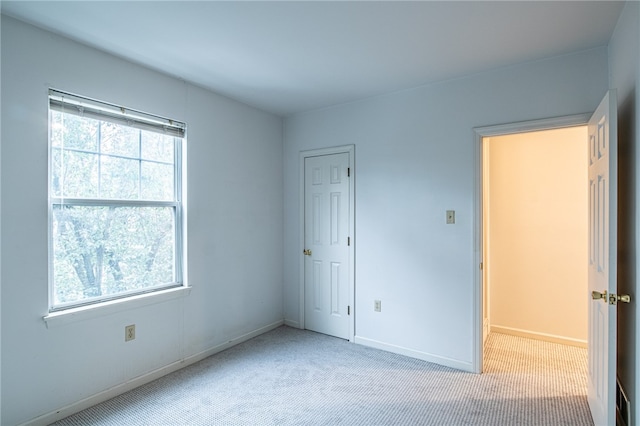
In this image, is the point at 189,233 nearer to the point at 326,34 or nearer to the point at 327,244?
the point at 327,244

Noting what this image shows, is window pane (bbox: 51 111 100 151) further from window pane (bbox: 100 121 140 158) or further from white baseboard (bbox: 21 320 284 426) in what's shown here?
white baseboard (bbox: 21 320 284 426)

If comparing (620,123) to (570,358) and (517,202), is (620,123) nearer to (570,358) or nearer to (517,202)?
(517,202)

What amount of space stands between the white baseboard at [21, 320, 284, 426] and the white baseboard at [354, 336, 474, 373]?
3.99 ft

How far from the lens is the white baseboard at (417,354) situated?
298 cm

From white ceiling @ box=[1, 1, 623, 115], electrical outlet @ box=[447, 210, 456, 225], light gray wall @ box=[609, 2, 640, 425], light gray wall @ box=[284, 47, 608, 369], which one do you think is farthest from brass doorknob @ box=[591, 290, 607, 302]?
white ceiling @ box=[1, 1, 623, 115]

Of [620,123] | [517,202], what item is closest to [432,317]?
[517,202]

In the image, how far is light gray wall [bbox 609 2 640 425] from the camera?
1.74 meters

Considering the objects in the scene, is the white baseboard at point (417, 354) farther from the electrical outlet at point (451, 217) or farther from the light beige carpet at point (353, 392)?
the electrical outlet at point (451, 217)

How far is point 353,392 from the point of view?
2.58m

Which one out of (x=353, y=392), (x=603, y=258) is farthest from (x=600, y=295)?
(x=353, y=392)

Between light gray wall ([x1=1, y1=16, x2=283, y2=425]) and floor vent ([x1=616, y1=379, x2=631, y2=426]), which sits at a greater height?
light gray wall ([x1=1, y1=16, x2=283, y2=425])

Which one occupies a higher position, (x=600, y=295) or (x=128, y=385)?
(x=600, y=295)

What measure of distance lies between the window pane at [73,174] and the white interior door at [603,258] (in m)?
3.17

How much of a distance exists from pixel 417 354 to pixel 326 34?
278 cm
